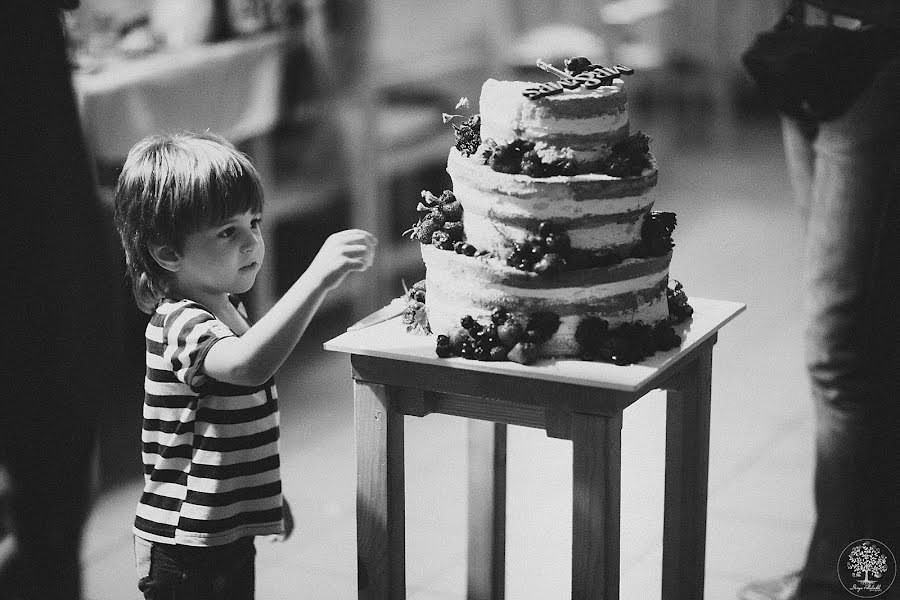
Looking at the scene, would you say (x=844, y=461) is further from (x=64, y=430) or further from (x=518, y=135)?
(x=64, y=430)

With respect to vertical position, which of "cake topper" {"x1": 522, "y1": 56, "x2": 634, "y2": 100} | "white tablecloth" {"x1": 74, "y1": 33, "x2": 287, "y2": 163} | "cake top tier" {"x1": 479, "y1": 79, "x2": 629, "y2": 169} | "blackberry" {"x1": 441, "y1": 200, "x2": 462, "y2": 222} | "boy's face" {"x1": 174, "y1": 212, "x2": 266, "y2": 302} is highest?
"cake topper" {"x1": 522, "y1": 56, "x2": 634, "y2": 100}

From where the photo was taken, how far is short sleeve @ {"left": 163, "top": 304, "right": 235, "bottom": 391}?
1.96m

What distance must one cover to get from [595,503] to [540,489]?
56.6 inches

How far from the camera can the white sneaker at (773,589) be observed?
110 inches

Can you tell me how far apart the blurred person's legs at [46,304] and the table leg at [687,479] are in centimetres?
101

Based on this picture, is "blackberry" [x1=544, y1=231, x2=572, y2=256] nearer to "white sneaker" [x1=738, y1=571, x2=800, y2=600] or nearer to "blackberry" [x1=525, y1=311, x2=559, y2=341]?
"blackberry" [x1=525, y1=311, x2=559, y2=341]

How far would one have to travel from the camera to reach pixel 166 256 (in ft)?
6.73

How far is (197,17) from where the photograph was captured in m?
4.14

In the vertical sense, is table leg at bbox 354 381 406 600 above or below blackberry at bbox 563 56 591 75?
below

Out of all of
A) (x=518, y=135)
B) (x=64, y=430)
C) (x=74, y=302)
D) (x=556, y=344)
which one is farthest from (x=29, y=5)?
(x=556, y=344)

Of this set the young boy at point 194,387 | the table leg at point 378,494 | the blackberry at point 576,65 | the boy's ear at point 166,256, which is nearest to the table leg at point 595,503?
the table leg at point 378,494

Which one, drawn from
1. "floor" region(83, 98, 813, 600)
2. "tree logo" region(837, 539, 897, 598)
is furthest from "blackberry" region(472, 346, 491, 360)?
"tree logo" region(837, 539, 897, 598)

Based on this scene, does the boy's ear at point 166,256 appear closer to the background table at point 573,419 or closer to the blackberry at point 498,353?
the background table at point 573,419

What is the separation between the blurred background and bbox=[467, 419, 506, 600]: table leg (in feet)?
0.72
